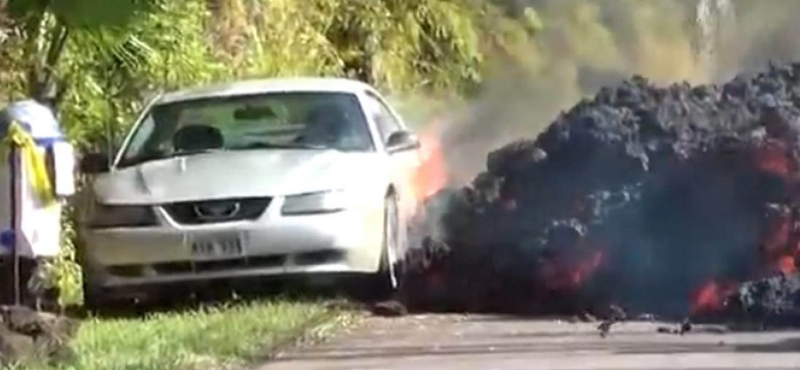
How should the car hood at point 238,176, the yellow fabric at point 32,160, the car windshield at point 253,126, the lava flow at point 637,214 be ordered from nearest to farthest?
the yellow fabric at point 32,160 < the lava flow at point 637,214 < the car hood at point 238,176 < the car windshield at point 253,126

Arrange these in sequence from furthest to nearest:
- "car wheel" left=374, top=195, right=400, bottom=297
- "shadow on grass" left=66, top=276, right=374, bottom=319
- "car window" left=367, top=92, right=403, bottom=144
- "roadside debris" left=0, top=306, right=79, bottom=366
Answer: "car window" left=367, top=92, right=403, bottom=144
"car wheel" left=374, top=195, right=400, bottom=297
"shadow on grass" left=66, top=276, right=374, bottom=319
"roadside debris" left=0, top=306, right=79, bottom=366

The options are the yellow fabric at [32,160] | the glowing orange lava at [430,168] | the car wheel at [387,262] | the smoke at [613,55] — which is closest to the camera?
the yellow fabric at [32,160]

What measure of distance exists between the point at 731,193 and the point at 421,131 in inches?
180

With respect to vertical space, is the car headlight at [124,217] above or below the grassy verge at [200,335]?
above

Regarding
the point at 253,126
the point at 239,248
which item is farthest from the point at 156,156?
the point at 239,248

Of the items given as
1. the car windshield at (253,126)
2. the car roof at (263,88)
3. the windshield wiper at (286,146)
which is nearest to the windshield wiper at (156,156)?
the car windshield at (253,126)

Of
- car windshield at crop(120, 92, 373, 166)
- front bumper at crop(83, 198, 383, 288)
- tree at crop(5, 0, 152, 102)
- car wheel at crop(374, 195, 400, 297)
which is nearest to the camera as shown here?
front bumper at crop(83, 198, 383, 288)

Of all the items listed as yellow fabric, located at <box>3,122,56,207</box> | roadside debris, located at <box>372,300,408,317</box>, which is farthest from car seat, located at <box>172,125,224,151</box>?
yellow fabric, located at <box>3,122,56,207</box>

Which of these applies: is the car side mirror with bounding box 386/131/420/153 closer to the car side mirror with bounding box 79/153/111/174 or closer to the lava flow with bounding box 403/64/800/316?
the lava flow with bounding box 403/64/800/316

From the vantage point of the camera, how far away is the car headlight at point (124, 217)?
11852 millimetres

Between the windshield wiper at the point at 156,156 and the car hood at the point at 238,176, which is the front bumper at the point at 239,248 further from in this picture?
the windshield wiper at the point at 156,156

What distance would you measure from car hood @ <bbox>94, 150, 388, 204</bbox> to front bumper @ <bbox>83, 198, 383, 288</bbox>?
14 centimetres

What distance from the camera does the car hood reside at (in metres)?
11.9

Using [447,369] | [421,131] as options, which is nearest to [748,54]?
[421,131]
